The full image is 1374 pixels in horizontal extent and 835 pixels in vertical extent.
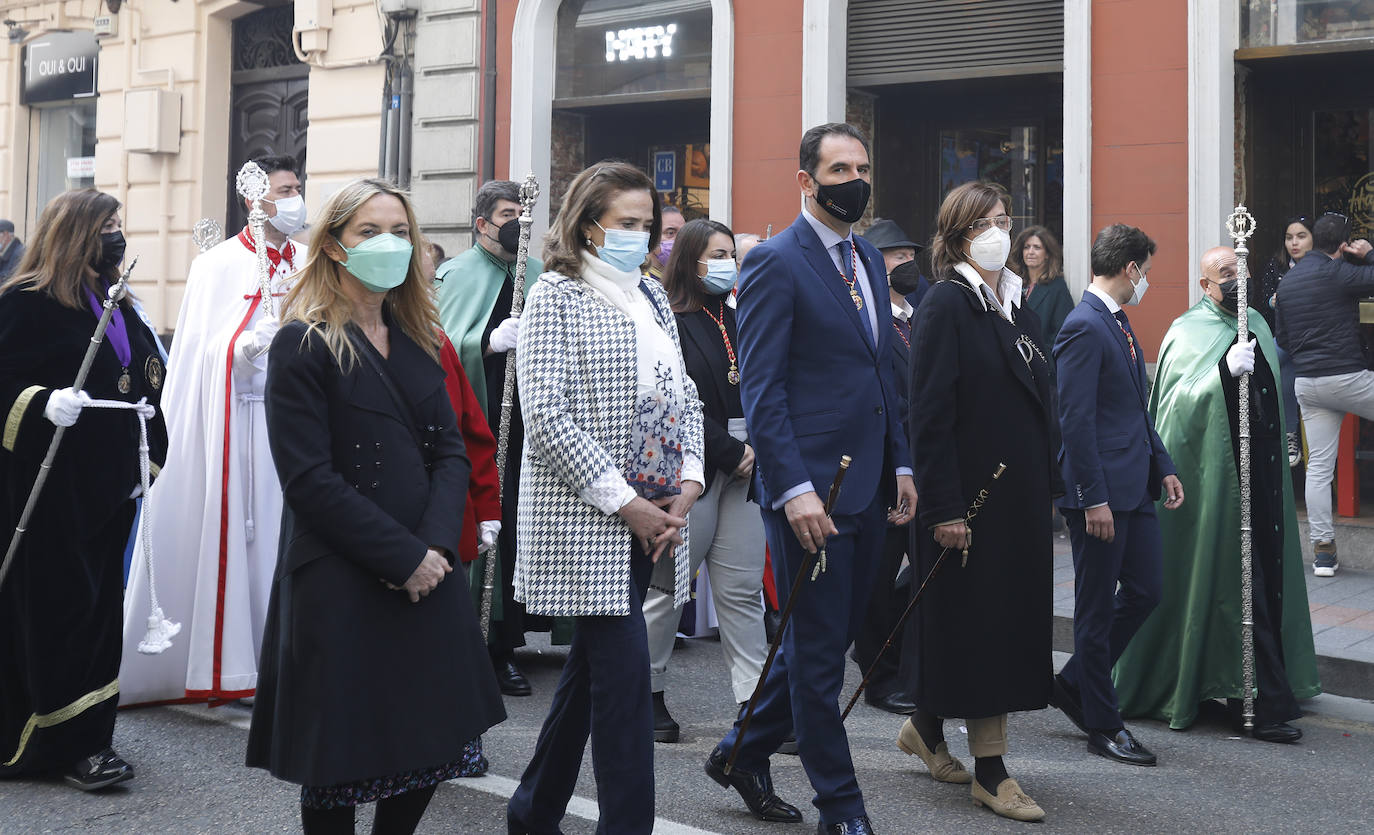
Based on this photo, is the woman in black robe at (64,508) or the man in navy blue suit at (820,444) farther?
the woman in black robe at (64,508)

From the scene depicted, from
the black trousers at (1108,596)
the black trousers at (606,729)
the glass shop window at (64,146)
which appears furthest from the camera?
the glass shop window at (64,146)

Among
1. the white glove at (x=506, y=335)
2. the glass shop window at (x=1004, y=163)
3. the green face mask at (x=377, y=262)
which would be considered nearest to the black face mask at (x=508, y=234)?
the white glove at (x=506, y=335)

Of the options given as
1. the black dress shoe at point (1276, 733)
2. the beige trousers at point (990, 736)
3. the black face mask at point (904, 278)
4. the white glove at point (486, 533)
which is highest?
the black face mask at point (904, 278)

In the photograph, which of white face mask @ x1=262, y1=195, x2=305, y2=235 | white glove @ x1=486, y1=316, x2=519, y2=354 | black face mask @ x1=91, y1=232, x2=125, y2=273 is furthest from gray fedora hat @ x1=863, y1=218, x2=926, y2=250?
black face mask @ x1=91, y1=232, x2=125, y2=273

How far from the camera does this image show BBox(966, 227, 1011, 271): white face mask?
481 cm

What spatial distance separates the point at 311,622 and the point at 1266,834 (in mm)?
2965

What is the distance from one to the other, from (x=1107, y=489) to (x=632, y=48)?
862 centimetres

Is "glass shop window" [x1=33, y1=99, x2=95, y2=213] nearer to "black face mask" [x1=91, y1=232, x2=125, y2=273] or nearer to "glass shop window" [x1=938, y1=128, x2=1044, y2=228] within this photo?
"glass shop window" [x1=938, y1=128, x2=1044, y2=228]

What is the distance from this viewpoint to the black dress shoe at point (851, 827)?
4160mm

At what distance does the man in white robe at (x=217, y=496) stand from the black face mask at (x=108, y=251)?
0.81 m

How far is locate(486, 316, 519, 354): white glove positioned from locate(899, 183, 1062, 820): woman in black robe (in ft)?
6.10

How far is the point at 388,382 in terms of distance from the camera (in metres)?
3.47

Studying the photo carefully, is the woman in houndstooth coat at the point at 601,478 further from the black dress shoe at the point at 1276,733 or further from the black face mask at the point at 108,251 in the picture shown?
the black dress shoe at the point at 1276,733

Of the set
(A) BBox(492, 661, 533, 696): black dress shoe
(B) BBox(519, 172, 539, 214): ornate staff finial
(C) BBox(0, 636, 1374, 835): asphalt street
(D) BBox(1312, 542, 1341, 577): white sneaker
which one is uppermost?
(B) BBox(519, 172, 539, 214): ornate staff finial
